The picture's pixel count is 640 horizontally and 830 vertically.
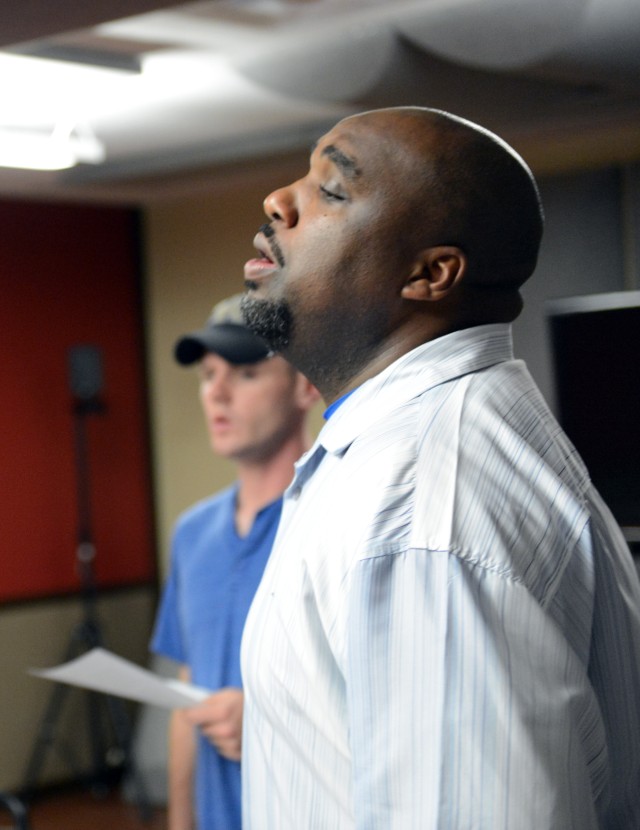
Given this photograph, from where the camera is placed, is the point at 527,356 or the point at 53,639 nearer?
the point at 527,356

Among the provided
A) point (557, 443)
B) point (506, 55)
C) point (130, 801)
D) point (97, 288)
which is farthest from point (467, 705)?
point (97, 288)

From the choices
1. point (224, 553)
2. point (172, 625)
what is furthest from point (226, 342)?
point (172, 625)

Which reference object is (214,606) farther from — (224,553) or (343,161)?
(343,161)

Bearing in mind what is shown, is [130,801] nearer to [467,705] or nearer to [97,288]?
[97,288]

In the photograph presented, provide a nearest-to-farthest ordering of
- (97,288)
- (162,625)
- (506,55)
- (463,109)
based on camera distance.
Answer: (162,625)
(506,55)
(463,109)
(97,288)

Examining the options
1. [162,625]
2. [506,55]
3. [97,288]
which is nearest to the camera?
[162,625]

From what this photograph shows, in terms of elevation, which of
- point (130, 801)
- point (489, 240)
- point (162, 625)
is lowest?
point (130, 801)

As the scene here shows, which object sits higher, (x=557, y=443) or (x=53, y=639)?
(x=557, y=443)

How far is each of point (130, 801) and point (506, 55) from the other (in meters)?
3.55

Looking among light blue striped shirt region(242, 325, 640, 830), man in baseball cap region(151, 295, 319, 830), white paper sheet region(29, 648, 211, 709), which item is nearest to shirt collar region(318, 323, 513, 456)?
light blue striped shirt region(242, 325, 640, 830)

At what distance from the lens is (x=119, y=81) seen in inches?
152

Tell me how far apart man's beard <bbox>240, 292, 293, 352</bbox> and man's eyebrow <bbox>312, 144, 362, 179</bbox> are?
0.14 meters

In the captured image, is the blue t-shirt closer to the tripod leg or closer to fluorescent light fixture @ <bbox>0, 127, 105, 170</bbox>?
fluorescent light fixture @ <bbox>0, 127, 105, 170</bbox>

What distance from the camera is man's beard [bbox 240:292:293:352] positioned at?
118 cm
